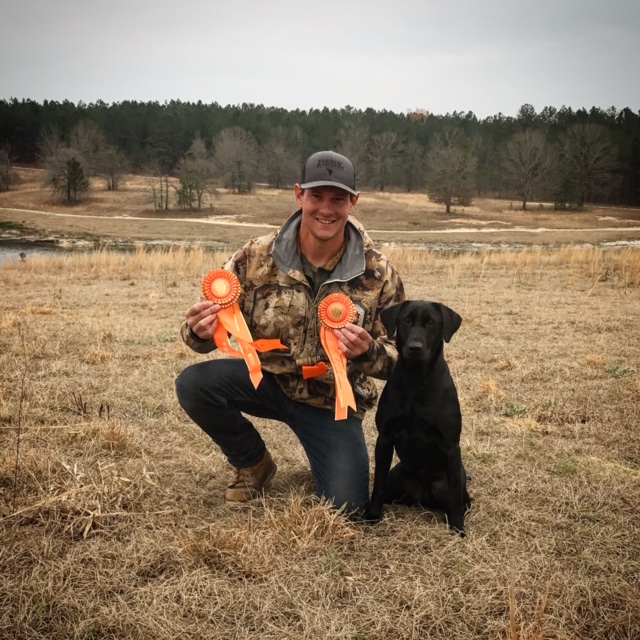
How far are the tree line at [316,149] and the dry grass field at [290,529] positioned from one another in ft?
132

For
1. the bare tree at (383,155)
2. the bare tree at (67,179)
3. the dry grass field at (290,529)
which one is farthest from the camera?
the bare tree at (383,155)

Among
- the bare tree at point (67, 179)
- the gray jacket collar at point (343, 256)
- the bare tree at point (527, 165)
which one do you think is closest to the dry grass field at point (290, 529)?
the gray jacket collar at point (343, 256)

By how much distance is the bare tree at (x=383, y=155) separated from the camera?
66.1 m

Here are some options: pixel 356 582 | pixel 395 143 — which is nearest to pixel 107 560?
pixel 356 582

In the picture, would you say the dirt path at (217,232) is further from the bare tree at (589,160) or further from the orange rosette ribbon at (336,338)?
the orange rosette ribbon at (336,338)

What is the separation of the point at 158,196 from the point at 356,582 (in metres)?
46.8

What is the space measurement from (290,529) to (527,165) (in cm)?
5423

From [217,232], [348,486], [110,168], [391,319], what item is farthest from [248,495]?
[110,168]

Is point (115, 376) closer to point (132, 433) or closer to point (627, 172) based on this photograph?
point (132, 433)

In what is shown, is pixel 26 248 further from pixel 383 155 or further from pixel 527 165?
pixel 383 155

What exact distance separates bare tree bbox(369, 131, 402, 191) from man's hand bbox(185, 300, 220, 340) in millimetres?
65152

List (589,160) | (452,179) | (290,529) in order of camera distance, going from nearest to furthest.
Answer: (290,529) → (452,179) → (589,160)

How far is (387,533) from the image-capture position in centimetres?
292

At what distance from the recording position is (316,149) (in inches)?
2665
